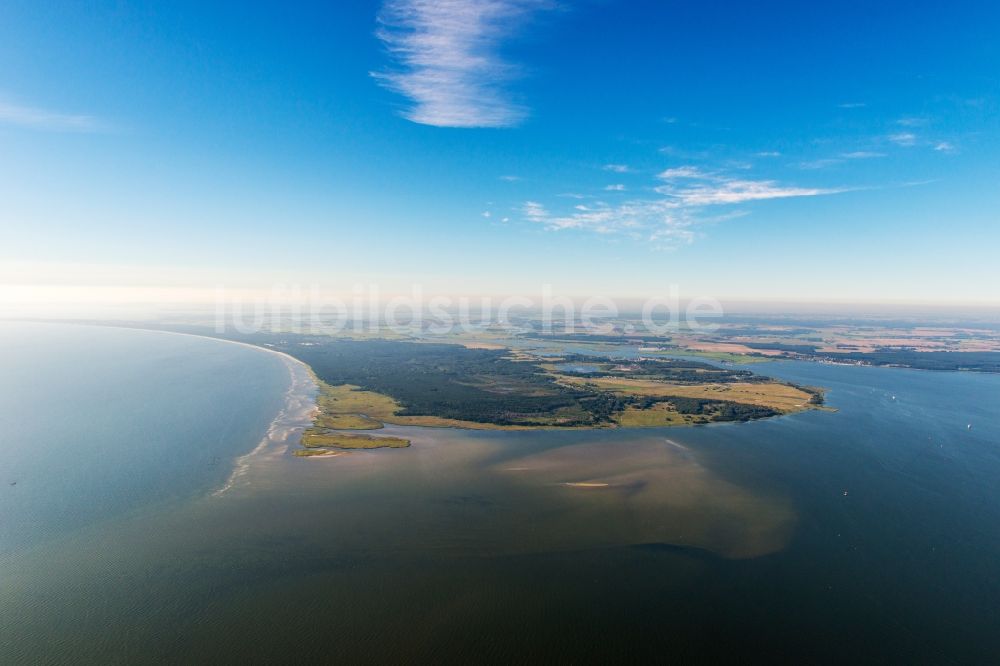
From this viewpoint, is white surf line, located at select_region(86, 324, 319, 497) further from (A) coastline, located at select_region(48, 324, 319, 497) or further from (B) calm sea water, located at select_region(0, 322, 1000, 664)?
(B) calm sea water, located at select_region(0, 322, 1000, 664)

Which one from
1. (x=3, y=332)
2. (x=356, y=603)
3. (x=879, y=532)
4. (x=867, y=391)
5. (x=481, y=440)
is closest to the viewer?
(x=356, y=603)

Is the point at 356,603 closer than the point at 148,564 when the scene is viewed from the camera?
Yes

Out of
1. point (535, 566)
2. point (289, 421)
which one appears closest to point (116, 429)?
point (289, 421)

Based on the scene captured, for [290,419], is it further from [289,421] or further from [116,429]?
[116,429]

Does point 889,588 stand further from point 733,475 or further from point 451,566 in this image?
point 451,566

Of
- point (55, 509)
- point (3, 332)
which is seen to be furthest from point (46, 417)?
point (3, 332)

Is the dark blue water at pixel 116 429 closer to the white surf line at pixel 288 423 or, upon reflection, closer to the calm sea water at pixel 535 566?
the white surf line at pixel 288 423
